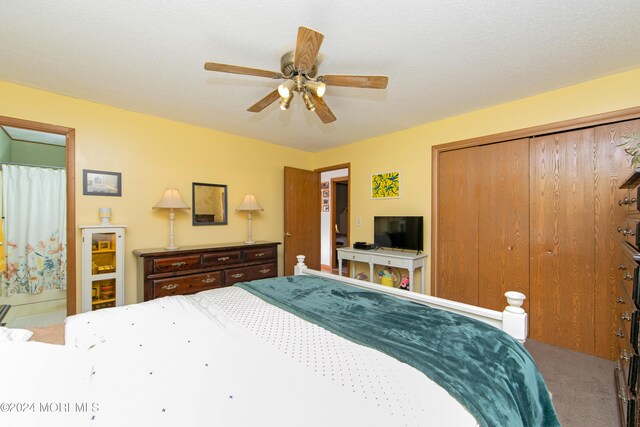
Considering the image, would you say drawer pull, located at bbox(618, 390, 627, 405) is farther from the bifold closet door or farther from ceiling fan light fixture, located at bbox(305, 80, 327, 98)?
ceiling fan light fixture, located at bbox(305, 80, 327, 98)

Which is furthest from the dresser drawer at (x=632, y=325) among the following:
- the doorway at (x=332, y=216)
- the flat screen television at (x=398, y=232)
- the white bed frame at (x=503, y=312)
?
the doorway at (x=332, y=216)

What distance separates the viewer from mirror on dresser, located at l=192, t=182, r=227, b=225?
3.57 m

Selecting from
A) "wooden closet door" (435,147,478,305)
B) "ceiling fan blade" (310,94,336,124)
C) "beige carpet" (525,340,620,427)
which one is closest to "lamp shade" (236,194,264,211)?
"ceiling fan blade" (310,94,336,124)

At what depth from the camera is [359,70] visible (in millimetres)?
2172

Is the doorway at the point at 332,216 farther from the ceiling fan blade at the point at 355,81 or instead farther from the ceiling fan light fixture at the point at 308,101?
the ceiling fan blade at the point at 355,81

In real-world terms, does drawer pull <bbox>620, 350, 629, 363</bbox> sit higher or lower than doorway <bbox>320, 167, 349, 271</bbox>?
lower

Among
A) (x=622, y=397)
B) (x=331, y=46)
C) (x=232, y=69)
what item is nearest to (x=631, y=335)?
(x=622, y=397)

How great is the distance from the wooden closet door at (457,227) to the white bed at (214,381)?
2508mm

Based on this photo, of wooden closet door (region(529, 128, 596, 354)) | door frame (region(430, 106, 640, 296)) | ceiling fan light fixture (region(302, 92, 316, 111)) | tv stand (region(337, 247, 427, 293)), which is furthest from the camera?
tv stand (region(337, 247, 427, 293))

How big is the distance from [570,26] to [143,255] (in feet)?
12.4

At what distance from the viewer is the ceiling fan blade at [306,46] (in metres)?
1.37

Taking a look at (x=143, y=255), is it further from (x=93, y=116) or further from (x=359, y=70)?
(x=359, y=70)

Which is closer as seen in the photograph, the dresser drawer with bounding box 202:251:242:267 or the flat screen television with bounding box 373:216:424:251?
the dresser drawer with bounding box 202:251:242:267

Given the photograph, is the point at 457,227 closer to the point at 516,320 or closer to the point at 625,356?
the point at 625,356
